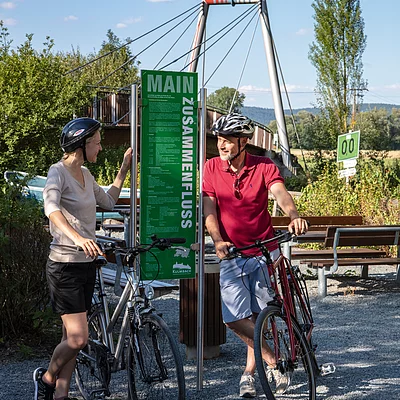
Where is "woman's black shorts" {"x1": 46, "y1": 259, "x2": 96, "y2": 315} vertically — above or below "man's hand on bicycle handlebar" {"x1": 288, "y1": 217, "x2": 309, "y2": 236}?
below

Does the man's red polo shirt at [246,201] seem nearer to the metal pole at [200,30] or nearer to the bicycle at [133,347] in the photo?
the bicycle at [133,347]

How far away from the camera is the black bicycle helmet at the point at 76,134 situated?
15.9 ft

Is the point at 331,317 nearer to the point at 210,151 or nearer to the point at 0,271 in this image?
the point at 0,271

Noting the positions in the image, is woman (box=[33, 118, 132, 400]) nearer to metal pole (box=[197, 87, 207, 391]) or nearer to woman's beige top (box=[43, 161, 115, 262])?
woman's beige top (box=[43, 161, 115, 262])

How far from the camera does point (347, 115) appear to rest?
43.6m

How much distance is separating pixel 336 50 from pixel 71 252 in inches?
1630

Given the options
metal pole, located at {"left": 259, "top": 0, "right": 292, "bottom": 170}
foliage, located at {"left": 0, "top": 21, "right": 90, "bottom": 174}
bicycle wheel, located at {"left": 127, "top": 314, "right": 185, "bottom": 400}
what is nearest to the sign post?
metal pole, located at {"left": 259, "top": 0, "right": 292, "bottom": 170}

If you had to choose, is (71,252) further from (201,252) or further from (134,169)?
(201,252)

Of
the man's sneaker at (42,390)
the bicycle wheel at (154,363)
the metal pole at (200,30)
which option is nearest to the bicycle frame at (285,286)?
the bicycle wheel at (154,363)

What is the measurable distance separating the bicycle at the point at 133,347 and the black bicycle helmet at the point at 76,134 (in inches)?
22.6

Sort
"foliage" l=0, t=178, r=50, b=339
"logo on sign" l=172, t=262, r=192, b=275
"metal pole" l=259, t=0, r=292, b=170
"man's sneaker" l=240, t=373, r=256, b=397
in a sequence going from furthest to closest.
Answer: "metal pole" l=259, t=0, r=292, b=170, "foliage" l=0, t=178, r=50, b=339, "logo on sign" l=172, t=262, r=192, b=275, "man's sneaker" l=240, t=373, r=256, b=397

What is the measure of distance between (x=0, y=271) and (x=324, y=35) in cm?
3940

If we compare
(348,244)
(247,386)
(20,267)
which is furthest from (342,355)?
(348,244)

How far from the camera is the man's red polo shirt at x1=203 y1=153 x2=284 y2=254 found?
5.41 metres
